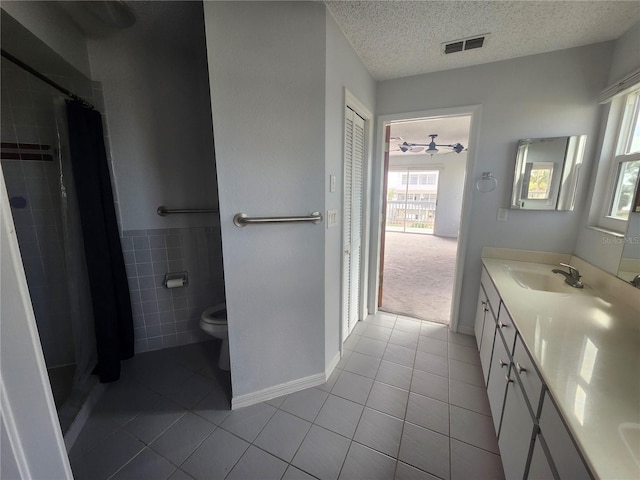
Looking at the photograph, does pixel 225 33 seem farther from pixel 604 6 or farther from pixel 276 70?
pixel 604 6

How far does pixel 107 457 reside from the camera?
1.28 meters

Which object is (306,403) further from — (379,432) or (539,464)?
(539,464)

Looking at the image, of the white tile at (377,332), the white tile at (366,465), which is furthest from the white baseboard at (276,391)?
the white tile at (377,332)

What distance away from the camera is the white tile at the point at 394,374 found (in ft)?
5.82

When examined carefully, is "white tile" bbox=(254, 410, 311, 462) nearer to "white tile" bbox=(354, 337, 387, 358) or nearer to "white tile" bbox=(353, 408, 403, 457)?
"white tile" bbox=(353, 408, 403, 457)

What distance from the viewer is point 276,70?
4.39 ft

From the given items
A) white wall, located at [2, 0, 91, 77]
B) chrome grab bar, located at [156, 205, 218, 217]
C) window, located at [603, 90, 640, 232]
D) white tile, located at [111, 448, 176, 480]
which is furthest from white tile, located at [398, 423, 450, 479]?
white wall, located at [2, 0, 91, 77]

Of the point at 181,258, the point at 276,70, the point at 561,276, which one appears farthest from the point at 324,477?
the point at 276,70

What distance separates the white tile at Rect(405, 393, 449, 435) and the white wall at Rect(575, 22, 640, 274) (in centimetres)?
124

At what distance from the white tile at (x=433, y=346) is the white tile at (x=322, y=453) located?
107 cm

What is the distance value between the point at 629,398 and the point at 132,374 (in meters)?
2.52

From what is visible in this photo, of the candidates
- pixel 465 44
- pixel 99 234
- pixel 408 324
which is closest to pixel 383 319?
pixel 408 324

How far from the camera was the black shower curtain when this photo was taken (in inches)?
60.8

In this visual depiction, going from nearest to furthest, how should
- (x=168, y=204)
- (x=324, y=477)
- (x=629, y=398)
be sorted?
(x=629, y=398)
(x=324, y=477)
(x=168, y=204)
